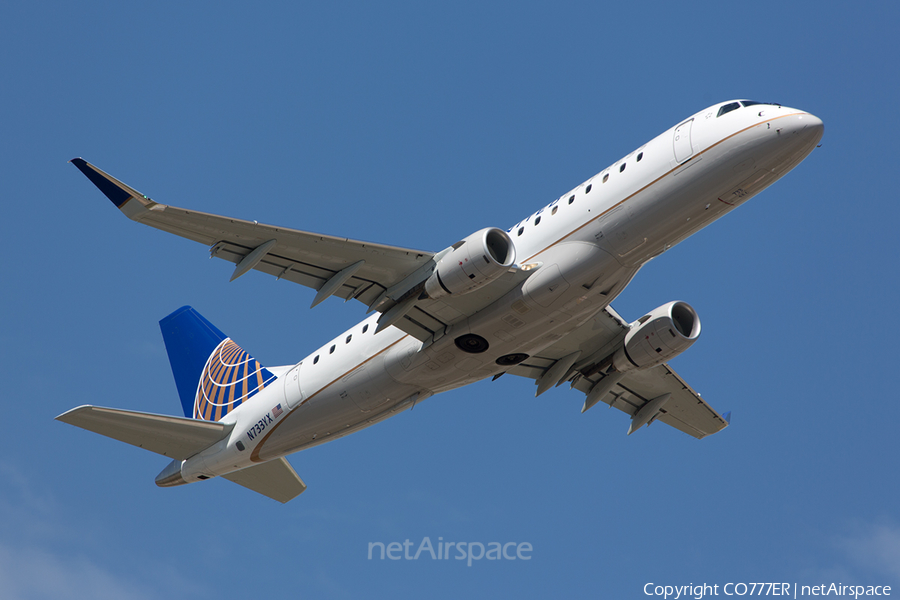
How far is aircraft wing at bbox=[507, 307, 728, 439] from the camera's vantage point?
1142 inches

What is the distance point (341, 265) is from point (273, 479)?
10.4 metres

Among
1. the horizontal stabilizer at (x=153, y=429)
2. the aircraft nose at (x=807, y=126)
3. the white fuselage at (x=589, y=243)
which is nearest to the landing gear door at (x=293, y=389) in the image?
the white fuselage at (x=589, y=243)

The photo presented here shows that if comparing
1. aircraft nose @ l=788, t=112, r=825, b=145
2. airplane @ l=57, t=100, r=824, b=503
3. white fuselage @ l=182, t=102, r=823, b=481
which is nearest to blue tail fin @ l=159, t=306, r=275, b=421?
airplane @ l=57, t=100, r=824, b=503

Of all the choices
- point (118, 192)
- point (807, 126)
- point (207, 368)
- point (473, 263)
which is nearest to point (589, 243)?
point (473, 263)

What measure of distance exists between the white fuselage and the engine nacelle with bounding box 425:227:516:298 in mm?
1174

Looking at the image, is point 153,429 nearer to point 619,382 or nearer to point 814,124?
point 619,382

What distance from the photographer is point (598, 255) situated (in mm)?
23297

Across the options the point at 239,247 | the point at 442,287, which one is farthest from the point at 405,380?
the point at 239,247

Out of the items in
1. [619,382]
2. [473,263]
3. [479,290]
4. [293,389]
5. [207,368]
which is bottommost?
[293,389]

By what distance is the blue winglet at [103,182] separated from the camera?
19859 mm

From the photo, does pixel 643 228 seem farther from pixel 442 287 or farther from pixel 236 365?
pixel 236 365

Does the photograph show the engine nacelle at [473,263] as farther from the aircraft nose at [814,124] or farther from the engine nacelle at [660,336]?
the aircraft nose at [814,124]

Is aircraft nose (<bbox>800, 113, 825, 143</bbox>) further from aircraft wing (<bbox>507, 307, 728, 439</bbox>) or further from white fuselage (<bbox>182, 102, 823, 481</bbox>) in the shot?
aircraft wing (<bbox>507, 307, 728, 439</bbox>)

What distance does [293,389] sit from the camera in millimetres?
27797
